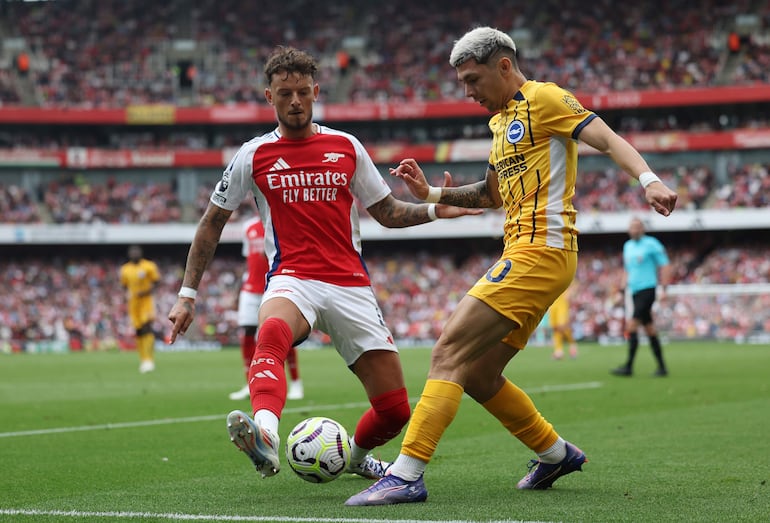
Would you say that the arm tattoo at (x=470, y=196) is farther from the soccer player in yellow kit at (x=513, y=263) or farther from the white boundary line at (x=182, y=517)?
the white boundary line at (x=182, y=517)

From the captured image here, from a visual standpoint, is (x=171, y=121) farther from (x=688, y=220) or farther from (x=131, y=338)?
(x=688, y=220)

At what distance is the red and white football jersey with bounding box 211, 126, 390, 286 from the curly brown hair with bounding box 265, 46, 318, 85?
0.40 metres

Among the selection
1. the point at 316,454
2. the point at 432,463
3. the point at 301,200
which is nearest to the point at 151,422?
the point at 432,463

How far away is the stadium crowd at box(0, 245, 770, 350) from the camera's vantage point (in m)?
38.0

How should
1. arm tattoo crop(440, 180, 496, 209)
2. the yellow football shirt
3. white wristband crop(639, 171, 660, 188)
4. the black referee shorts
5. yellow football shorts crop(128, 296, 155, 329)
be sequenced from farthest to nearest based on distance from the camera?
yellow football shorts crop(128, 296, 155, 329)
the black referee shorts
arm tattoo crop(440, 180, 496, 209)
the yellow football shirt
white wristband crop(639, 171, 660, 188)

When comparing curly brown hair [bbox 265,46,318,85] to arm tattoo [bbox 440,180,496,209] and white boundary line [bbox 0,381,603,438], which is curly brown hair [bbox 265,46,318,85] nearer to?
arm tattoo [bbox 440,180,496,209]

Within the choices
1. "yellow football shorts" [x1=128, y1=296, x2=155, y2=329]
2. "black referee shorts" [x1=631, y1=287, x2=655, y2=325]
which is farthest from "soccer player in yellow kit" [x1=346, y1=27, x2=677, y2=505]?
"yellow football shorts" [x1=128, y1=296, x2=155, y2=329]

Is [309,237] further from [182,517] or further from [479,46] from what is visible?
[182,517]

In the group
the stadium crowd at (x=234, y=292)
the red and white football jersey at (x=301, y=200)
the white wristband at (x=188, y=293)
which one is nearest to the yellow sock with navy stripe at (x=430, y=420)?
the red and white football jersey at (x=301, y=200)

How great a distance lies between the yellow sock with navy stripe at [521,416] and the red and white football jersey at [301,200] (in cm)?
102

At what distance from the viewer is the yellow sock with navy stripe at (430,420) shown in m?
5.15

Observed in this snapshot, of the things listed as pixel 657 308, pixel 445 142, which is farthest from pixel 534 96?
pixel 445 142

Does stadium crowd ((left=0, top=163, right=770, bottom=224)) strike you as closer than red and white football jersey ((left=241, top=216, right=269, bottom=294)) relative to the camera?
No

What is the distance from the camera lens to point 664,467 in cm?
655
